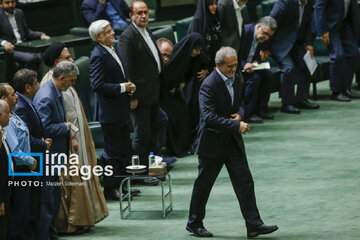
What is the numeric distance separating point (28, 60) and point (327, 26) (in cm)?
406

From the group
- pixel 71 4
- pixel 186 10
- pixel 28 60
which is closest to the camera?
pixel 28 60

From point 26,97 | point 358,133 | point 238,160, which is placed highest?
point 26,97

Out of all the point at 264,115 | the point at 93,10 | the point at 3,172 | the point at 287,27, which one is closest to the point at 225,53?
the point at 3,172

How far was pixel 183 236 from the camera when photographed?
22.0ft

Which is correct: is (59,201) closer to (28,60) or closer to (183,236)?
(183,236)

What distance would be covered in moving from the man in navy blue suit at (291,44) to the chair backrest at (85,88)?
304 cm

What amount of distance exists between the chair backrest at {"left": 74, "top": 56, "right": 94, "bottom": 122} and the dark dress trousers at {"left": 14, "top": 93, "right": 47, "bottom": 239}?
2227 millimetres

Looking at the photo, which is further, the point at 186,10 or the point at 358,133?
the point at 186,10

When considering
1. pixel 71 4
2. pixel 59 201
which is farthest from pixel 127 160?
pixel 71 4

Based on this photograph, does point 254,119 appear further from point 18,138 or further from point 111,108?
point 18,138

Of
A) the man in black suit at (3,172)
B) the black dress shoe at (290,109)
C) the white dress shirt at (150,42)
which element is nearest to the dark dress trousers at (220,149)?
the man in black suit at (3,172)

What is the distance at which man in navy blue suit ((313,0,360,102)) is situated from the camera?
11.2m

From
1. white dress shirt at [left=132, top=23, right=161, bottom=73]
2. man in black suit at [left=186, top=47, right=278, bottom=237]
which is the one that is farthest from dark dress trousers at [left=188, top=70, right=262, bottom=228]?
white dress shirt at [left=132, top=23, right=161, bottom=73]

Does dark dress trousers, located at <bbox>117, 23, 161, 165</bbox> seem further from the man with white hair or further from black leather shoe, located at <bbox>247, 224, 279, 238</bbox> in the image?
black leather shoe, located at <bbox>247, 224, 279, 238</bbox>
